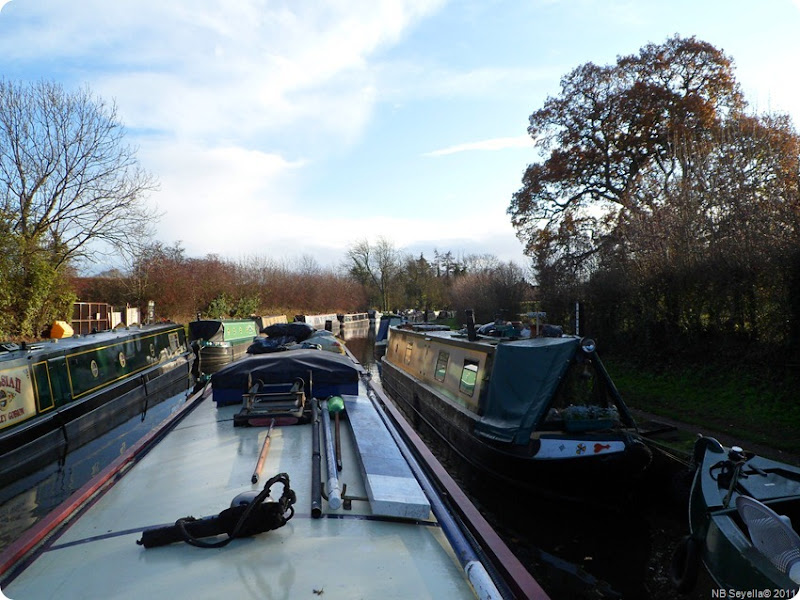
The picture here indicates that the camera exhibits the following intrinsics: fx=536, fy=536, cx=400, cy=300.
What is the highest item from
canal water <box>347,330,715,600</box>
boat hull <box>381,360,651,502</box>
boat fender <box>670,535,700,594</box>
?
boat hull <box>381,360,651,502</box>

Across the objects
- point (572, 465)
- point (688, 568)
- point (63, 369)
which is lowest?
point (688, 568)

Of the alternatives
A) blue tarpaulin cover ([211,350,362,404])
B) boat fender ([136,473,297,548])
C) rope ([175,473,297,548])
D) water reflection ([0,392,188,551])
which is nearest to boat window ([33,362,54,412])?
water reflection ([0,392,188,551])

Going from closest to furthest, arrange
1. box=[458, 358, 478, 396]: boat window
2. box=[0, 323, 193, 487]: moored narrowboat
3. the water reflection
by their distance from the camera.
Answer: the water reflection
box=[0, 323, 193, 487]: moored narrowboat
box=[458, 358, 478, 396]: boat window

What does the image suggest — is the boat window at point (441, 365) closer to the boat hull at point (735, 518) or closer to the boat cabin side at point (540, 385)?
the boat cabin side at point (540, 385)

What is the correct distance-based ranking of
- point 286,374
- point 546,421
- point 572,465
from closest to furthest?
1. point 286,374
2. point 572,465
3. point 546,421

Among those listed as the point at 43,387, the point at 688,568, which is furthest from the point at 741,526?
the point at 43,387

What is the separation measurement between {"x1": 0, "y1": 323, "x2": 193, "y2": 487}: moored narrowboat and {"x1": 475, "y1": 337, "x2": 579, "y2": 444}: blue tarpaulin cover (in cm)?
644

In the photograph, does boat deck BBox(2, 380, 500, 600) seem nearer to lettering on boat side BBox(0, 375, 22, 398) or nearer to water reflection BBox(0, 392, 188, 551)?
water reflection BBox(0, 392, 188, 551)

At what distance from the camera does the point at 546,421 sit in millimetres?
6996

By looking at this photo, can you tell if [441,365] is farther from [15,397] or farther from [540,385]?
[15,397]

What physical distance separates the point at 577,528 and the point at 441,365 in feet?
14.4

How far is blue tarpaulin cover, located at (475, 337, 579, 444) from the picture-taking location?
671 cm

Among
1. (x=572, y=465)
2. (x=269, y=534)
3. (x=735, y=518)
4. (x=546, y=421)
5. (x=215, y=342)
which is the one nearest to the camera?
(x=269, y=534)

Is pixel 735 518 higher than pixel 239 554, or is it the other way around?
pixel 239 554
